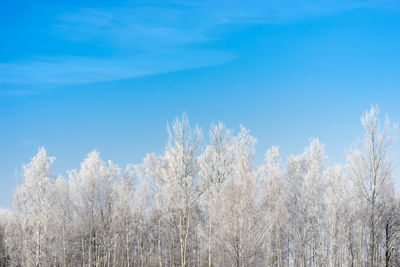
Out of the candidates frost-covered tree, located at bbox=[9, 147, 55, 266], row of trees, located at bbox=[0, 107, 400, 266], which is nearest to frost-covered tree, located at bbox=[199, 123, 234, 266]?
→ row of trees, located at bbox=[0, 107, 400, 266]

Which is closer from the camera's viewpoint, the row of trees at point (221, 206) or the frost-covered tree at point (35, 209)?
the row of trees at point (221, 206)

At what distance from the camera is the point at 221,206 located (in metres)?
18.8

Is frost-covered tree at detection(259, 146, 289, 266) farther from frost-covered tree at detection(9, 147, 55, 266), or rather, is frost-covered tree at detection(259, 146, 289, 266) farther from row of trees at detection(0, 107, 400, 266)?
frost-covered tree at detection(9, 147, 55, 266)

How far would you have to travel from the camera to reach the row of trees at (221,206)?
1900 centimetres

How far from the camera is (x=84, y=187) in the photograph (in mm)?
29203

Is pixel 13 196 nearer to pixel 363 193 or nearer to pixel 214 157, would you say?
pixel 214 157

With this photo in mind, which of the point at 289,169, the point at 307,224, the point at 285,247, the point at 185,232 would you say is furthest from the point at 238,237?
the point at 285,247

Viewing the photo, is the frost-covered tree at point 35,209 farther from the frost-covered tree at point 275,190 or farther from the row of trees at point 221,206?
the frost-covered tree at point 275,190

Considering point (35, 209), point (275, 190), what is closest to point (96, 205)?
point (35, 209)

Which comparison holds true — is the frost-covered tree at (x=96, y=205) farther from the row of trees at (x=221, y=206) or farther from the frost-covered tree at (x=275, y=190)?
the frost-covered tree at (x=275, y=190)

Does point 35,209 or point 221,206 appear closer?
point 221,206

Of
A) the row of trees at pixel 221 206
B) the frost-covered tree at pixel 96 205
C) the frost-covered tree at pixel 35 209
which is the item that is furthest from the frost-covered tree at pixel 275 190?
the frost-covered tree at pixel 35 209

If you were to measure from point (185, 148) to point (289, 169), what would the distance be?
550 inches

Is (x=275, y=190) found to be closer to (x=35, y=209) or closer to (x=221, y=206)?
(x=221, y=206)
